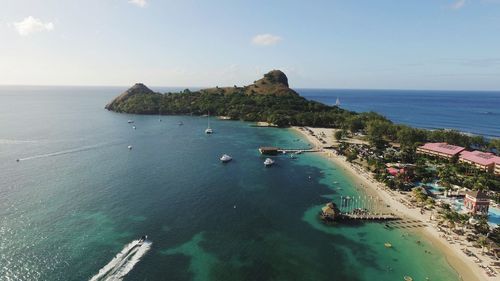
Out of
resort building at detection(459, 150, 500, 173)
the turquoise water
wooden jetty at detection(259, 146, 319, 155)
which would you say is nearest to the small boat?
the turquoise water

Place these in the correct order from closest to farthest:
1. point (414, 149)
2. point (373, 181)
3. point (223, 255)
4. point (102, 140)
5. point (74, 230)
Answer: point (223, 255) < point (74, 230) < point (373, 181) < point (414, 149) < point (102, 140)

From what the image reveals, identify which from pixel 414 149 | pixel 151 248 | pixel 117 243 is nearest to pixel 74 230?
pixel 117 243

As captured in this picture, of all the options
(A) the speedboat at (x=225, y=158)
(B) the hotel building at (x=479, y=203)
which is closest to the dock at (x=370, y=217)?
(B) the hotel building at (x=479, y=203)

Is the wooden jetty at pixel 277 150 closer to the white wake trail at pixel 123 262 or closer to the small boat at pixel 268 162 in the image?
the small boat at pixel 268 162

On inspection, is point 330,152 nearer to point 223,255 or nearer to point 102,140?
point 223,255

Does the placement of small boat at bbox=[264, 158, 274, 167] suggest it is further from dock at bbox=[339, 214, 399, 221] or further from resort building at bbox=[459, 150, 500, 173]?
resort building at bbox=[459, 150, 500, 173]

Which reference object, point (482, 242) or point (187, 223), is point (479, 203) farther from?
point (187, 223)
